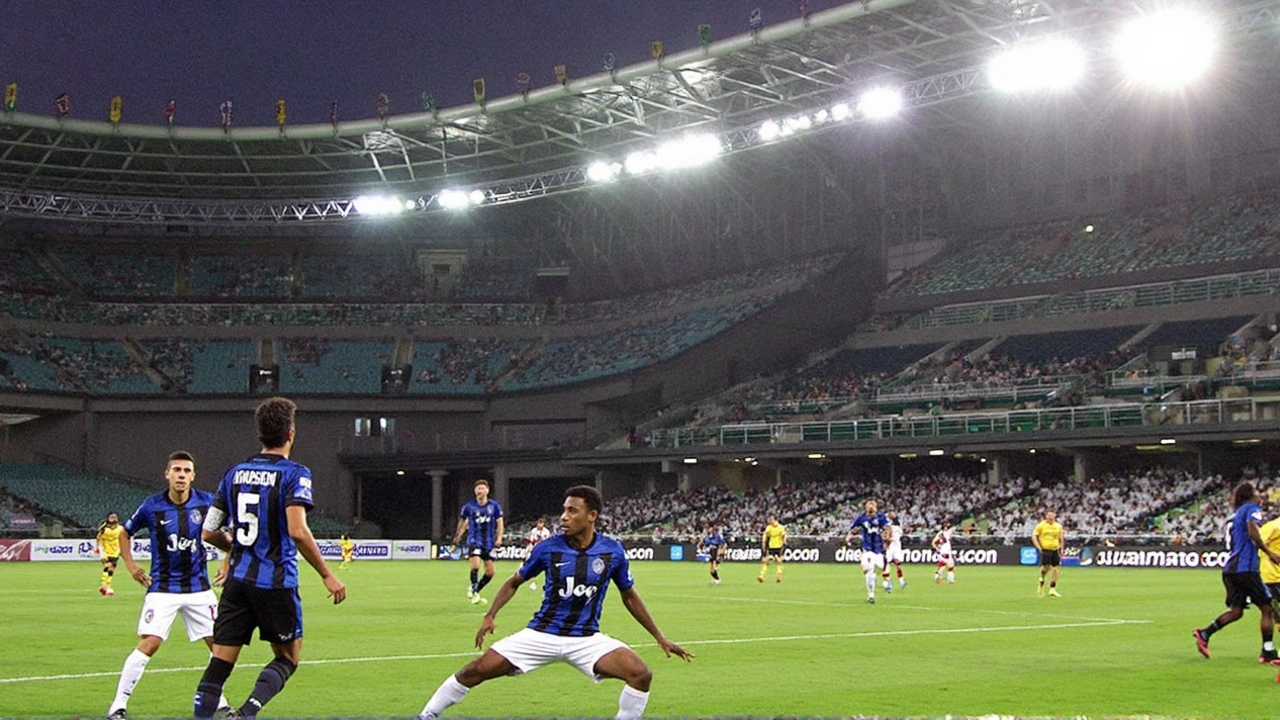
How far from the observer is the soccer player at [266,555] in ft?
34.0

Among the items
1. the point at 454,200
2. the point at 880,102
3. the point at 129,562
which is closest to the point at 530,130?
the point at 454,200

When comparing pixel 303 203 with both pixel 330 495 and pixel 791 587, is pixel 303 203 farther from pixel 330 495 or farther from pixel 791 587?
pixel 791 587

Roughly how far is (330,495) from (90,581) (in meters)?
38.7

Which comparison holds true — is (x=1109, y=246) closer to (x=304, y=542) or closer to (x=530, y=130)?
(x=530, y=130)

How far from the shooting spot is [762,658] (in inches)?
749

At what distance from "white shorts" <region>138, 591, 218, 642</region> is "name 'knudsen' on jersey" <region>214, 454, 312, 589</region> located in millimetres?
2586

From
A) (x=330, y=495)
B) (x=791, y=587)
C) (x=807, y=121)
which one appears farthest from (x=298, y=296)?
(x=791, y=587)

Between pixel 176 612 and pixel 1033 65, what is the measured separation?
144ft

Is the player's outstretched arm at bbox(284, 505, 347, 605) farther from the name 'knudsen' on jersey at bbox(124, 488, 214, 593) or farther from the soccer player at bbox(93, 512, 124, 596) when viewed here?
the soccer player at bbox(93, 512, 124, 596)

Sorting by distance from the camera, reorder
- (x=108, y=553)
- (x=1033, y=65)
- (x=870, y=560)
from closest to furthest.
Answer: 1. (x=870, y=560)
2. (x=108, y=553)
3. (x=1033, y=65)

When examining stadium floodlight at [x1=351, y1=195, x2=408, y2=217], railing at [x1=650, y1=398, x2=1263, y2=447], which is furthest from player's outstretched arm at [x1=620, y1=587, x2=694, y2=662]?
stadium floodlight at [x1=351, y1=195, x2=408, y2=217]

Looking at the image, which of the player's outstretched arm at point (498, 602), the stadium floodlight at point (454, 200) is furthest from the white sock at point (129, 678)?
the stadium floodlight at point (454, 200)

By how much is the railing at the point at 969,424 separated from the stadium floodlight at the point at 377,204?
1792cm

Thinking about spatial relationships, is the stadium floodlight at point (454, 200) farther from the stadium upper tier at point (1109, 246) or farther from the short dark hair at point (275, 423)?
the short dark hair at point (275, 423)
